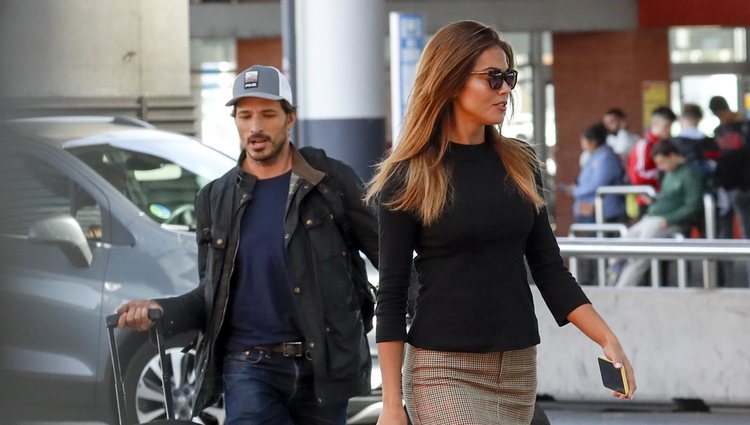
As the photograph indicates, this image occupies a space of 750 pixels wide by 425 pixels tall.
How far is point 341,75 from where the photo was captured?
7.91 m

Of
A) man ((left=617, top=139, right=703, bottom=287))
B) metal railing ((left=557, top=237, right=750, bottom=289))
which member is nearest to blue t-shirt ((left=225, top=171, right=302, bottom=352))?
metal railing ((left=557, top=237, right=750, bottom=289))

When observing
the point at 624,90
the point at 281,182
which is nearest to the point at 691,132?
the point at 624,90

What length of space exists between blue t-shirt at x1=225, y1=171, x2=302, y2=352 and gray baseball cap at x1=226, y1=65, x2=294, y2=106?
357 millimetres

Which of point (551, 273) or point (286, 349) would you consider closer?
point (551, 273)

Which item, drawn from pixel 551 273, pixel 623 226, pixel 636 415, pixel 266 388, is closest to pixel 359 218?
pixel 266 388

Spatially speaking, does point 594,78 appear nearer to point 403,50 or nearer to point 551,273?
point 403,50

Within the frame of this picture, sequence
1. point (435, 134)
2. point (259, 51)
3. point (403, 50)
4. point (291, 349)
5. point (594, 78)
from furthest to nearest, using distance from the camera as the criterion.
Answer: point (594, 78)
point (259, 51)
point (403, 50)
point (291, 349)
point (435, 134)

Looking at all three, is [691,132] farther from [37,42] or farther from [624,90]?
[37,42]

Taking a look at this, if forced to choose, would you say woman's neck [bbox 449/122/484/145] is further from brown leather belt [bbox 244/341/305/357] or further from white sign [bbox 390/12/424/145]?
white sign [bbox 390/12/424/145]

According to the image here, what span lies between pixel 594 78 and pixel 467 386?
60.5ft

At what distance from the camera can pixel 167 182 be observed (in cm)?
688

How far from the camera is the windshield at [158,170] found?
6621mm

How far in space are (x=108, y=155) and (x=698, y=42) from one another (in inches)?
654

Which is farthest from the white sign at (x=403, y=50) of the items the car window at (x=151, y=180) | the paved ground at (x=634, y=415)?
the car window at (x=151, y=180)
